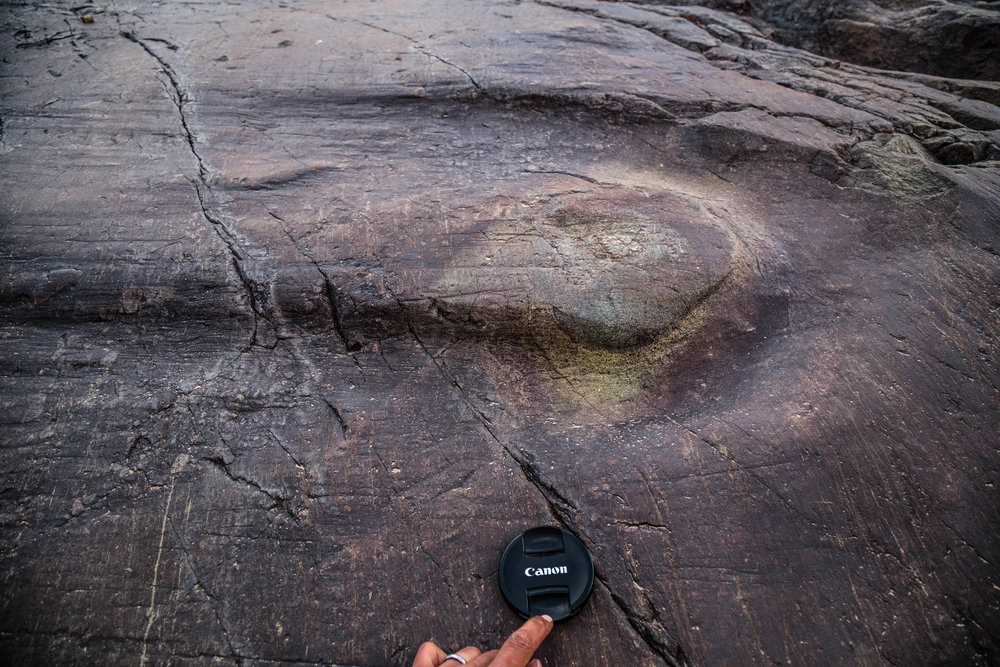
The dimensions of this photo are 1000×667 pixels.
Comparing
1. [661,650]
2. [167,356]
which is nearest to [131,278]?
[167,356]

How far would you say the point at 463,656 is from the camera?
1.57m

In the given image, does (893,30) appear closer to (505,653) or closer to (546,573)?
(546,573)

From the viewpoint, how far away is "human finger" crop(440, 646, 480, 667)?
149cm

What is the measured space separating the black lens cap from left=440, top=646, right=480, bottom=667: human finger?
0.62ft

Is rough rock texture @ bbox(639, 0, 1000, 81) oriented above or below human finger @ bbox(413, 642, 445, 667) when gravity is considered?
above

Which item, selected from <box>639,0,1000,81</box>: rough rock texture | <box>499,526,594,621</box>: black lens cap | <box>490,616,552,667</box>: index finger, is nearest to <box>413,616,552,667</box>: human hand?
<box>490,616,552,667</box>: index finger

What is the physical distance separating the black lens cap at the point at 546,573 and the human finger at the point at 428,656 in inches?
10.6

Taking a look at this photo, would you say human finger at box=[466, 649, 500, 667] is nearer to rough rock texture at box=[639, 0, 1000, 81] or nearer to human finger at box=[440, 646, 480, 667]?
human finger at box=[440, 646, 480, 667]

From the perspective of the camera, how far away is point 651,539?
6.16ft

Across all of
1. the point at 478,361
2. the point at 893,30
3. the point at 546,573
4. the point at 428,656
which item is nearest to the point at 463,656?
the point at 428,656

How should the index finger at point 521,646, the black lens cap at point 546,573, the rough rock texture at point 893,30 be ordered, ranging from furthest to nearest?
the rough rock texture at point 893,30
the black lens cap at point 546,573
the index finger at point 521,646

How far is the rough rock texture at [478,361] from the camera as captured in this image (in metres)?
1.76

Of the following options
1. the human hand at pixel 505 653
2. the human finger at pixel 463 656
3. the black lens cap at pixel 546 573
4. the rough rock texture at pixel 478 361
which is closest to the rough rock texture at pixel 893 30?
the rough rock texture at pixel 478 361

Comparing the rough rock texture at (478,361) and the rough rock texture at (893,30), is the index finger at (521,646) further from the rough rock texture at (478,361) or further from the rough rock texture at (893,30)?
the rough rock texture at (893,30)
